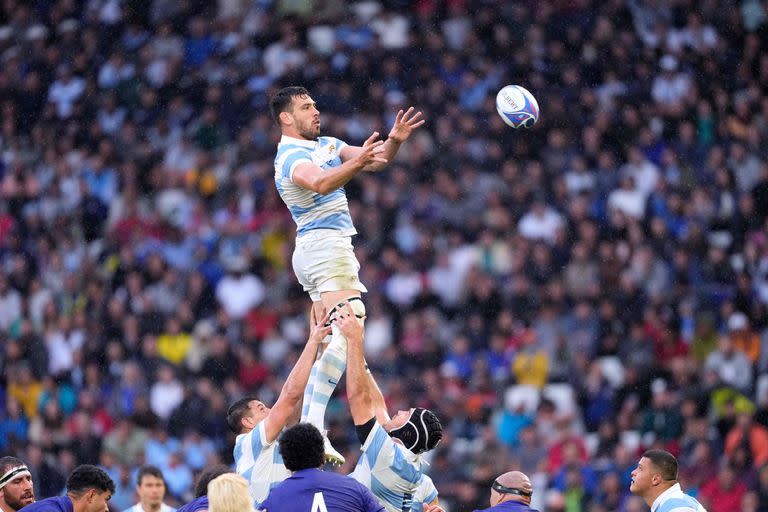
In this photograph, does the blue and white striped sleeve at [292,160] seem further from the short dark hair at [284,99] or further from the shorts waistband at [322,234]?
the shorts waistband at [322,234]

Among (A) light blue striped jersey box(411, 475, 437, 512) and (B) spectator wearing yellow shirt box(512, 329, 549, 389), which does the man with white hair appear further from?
(B) spectator wearing yellow shirt box(512, 329, 549, 389)

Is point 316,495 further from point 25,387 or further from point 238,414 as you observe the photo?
point 25,387

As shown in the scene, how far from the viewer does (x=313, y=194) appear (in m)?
9.71

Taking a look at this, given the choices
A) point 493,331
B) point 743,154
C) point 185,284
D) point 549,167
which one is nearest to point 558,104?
point 549,167

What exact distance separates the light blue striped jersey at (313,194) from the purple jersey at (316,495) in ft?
7.84

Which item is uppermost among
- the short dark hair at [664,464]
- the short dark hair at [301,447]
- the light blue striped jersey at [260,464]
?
the short dark hair at [664,464]

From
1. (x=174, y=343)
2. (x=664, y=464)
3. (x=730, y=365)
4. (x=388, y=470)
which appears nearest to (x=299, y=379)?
(x=388, y=470)

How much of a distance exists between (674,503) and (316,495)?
3518 mm

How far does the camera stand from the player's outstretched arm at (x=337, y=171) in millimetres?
8953

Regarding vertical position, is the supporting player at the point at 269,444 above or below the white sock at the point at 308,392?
below

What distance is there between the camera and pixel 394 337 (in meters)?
17.7

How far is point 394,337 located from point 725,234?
441 centimetres

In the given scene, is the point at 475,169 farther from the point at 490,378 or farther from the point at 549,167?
the point at 490,378

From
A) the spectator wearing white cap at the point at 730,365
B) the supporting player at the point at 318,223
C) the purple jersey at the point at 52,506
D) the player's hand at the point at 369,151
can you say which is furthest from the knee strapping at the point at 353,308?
the spectator wearing white cap at the point at 730,365
